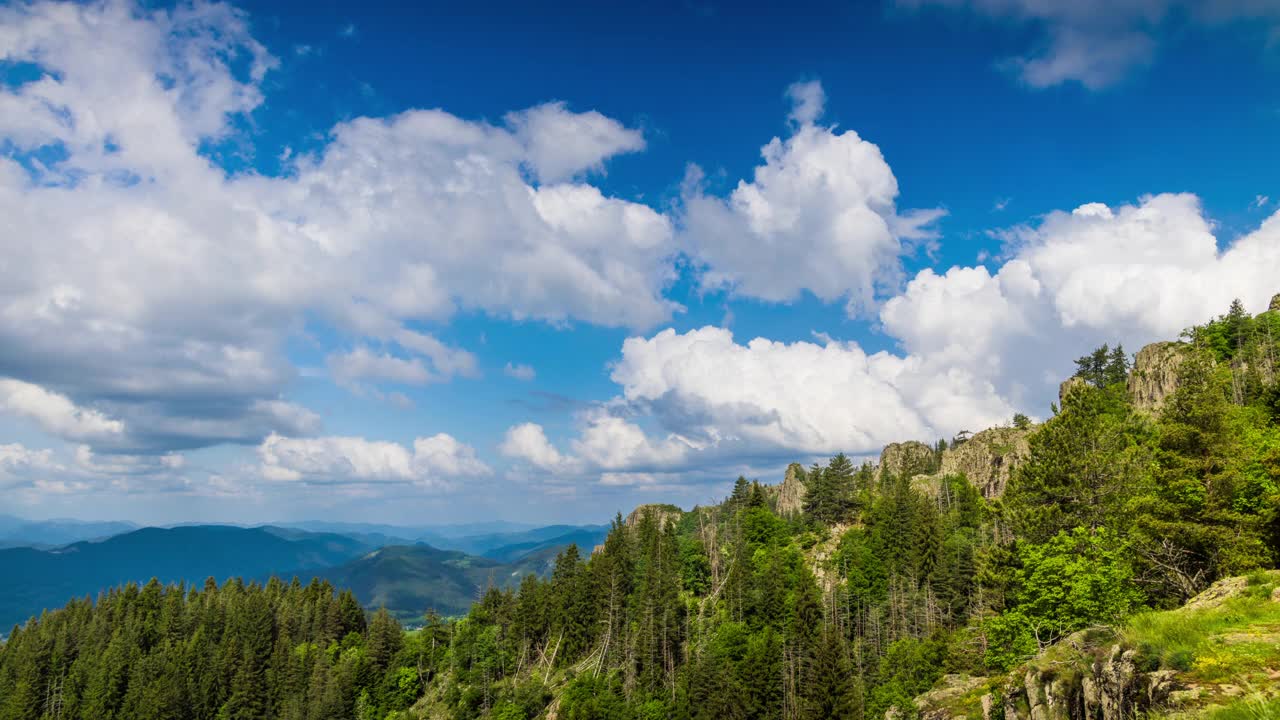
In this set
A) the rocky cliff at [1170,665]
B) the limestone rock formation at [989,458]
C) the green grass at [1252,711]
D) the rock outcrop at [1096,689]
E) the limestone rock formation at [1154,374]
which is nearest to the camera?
the green grass at [1252,711]

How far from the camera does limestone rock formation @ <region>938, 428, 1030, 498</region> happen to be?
144000mm

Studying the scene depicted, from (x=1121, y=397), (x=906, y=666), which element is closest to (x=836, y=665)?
(x=906, y=666)

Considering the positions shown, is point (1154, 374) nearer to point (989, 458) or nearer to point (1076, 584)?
point (989, 458)

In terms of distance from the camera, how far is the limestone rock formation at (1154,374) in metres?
128

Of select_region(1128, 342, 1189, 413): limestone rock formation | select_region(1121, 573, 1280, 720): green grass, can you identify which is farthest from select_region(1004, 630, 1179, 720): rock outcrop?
select_region(1128, 342, 1189, 413): limestone rock formation

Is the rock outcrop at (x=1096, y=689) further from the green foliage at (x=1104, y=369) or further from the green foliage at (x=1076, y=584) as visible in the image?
the green foliage at (x=1104, y=369)

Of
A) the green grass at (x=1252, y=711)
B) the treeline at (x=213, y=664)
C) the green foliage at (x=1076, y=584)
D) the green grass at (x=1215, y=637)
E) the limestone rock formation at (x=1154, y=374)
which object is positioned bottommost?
the treeline at (x=213, y=664)

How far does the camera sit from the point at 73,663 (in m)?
152

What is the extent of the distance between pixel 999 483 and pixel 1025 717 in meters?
134

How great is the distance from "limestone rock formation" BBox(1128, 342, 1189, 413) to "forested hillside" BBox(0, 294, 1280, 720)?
0.76 meters

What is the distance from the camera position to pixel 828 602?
112 meters

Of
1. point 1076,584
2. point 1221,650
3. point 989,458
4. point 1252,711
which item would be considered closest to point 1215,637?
point 1221,650

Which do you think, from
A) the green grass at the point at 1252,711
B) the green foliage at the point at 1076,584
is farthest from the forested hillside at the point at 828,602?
the green grass at the point at 1252,711

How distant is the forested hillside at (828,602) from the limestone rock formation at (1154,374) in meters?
0.76
